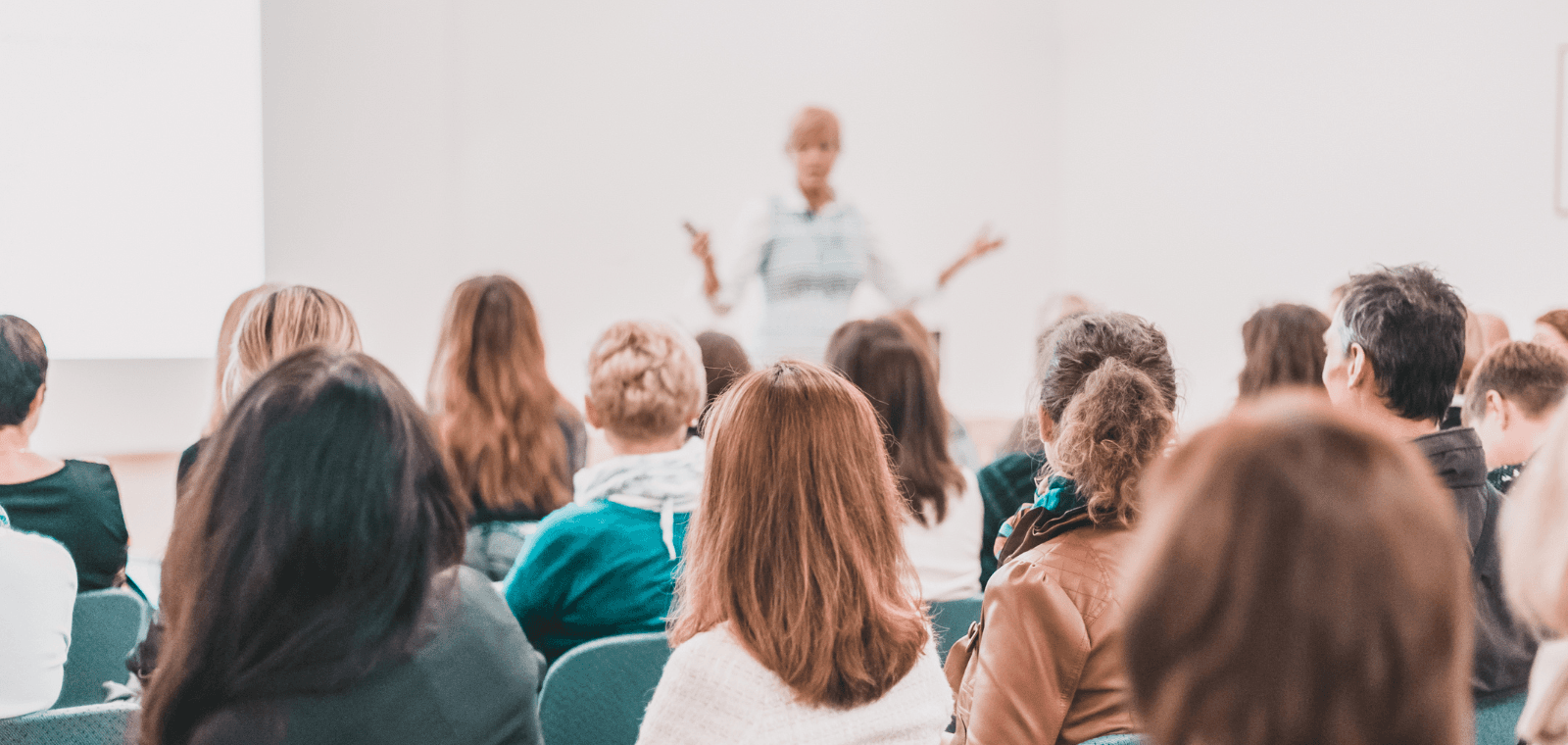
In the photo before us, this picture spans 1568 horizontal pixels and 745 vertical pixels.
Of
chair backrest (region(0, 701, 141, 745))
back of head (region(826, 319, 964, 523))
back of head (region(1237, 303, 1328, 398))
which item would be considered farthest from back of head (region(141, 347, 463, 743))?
back of head (region(1237, 303, 1328, 398))

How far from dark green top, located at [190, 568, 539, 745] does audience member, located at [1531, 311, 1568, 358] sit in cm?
260

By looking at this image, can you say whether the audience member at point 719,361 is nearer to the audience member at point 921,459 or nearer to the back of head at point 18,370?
the audience member at point 921,459

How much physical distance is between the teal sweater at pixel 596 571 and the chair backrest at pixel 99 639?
63 cm

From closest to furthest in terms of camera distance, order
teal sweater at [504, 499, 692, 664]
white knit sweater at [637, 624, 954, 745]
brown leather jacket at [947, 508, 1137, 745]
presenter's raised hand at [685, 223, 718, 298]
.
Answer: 1. white knit sweater at [637, 624, 954, 745]
2. brown leather jacket at [947, 508, 1137, 745]
3. teal sweater at [504, 499, 692, 664]
4. presenter's raised hand at [685, 223, 718, 298]

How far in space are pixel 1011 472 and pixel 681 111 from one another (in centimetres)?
360

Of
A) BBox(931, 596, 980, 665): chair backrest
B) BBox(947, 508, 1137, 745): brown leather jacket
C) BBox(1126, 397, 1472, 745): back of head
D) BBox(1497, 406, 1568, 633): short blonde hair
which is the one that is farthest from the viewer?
BBox(931, 596, 980, 665): chair backrest

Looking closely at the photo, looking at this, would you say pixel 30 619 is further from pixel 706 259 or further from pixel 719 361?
pixel 706 259

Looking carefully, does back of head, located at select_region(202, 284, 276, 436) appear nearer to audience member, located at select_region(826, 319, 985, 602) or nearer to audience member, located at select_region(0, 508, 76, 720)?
audience member, located at select_region(0, 508, 76, 720)

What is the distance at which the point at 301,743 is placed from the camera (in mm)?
970

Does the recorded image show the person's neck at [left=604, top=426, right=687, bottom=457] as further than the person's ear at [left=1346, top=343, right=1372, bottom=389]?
Yes

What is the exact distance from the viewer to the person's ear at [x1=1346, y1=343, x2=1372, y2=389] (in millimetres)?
1813

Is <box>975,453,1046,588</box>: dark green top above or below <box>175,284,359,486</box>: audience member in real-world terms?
below

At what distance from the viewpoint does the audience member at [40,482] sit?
1957 millimetres

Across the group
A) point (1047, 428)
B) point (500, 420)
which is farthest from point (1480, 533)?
point (500, 420)
